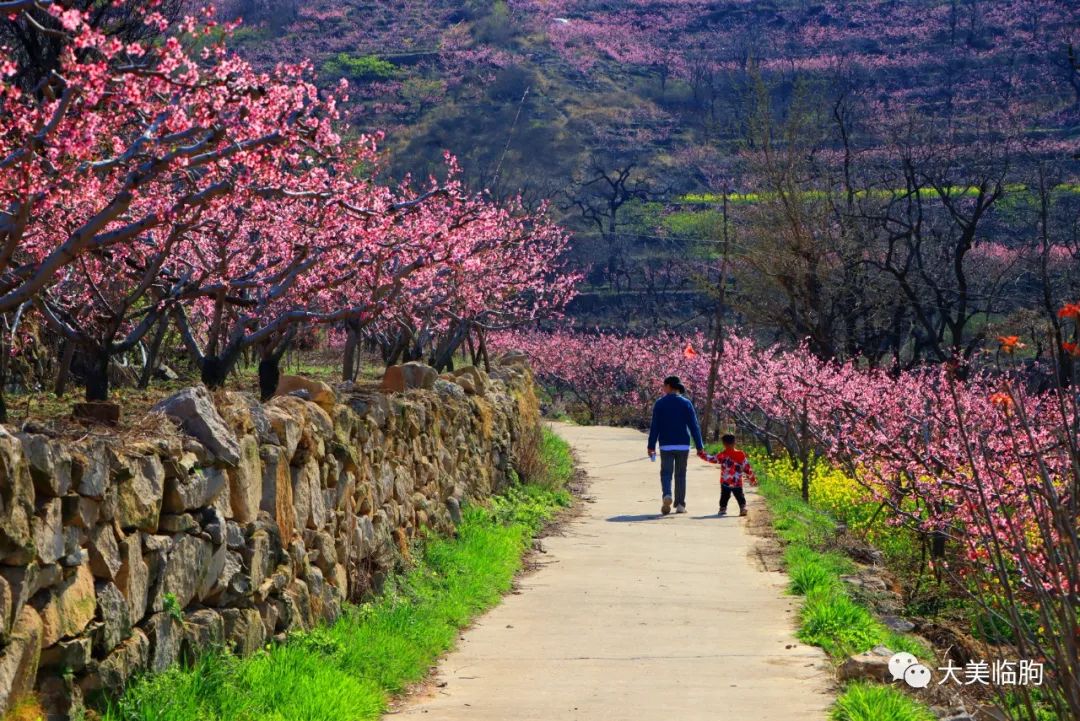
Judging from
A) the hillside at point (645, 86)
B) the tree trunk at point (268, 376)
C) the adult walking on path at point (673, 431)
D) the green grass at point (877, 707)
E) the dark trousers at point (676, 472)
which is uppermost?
the hillside at point (645, 86)

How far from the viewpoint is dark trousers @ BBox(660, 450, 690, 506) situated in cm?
1505

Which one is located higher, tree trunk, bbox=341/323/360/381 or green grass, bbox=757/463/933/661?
tree trunk, bbox=341/323/360/381

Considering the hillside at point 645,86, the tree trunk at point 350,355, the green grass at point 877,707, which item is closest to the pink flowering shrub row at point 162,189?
the tree trunk at point 350,355

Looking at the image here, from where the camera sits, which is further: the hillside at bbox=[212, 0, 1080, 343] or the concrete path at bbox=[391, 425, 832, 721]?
the hillside at bbox=[212, 0, 1080, 343]

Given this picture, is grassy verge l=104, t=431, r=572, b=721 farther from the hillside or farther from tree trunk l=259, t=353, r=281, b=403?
the hillside

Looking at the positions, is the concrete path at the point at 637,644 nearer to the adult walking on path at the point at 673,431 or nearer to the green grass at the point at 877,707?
the green grass at the point at 877,707

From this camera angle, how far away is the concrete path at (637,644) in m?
6.69

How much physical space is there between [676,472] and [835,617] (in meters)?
6.63

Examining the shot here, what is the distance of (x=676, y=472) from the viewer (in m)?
15.2

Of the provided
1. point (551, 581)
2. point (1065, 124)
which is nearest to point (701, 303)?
point (1065, 124)

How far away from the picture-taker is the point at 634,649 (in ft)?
26.6

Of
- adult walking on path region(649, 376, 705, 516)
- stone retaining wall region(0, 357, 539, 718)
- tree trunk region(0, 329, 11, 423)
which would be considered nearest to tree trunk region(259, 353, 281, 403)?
tree trunk region(0, 329, 11, 423)

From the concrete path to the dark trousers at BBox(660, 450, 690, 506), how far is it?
4.86 ft

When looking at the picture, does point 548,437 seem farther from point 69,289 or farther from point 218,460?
point 218,460
